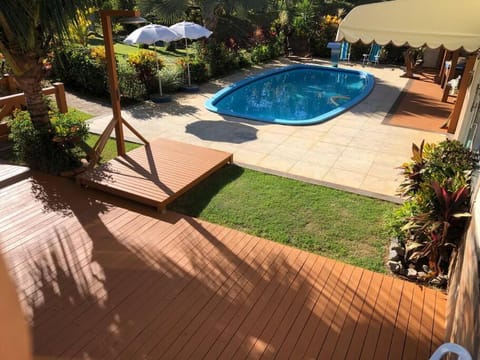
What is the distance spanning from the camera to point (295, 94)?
55.6ft

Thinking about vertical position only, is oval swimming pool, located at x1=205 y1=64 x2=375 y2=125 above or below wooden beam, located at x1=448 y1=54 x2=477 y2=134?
below

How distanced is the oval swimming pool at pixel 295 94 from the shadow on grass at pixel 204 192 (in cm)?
410

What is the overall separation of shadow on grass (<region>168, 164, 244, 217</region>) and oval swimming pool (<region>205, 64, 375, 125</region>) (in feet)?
13.5

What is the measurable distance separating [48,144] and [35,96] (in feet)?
3.19

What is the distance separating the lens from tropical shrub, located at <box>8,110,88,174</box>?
7.82 metres

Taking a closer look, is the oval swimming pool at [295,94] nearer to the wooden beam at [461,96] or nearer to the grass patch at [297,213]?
the wooden beam at [461,96]

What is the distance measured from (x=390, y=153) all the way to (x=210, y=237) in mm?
5627

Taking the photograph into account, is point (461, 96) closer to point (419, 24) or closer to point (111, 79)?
point (419, 24)

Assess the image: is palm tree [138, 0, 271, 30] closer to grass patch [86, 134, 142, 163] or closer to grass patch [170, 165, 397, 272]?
grass patch [86, 134, 142, 163]

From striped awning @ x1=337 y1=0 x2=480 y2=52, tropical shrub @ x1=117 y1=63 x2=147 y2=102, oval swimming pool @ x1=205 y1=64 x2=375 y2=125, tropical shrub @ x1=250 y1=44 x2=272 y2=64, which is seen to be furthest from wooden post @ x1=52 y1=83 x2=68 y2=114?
tropical shrub @ x1=250 y1=44 x2=272 y2=64

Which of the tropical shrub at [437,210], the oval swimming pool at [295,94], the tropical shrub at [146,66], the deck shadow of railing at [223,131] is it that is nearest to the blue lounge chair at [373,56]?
the oval swimming pool at [295,94]

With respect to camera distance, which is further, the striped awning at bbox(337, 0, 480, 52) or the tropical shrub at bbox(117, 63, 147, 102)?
the tropical shrub at bbox(117, 63, 147, 102)

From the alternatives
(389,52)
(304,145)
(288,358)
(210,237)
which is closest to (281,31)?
(389,52)

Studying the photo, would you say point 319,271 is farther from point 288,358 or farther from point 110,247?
point 110,247
